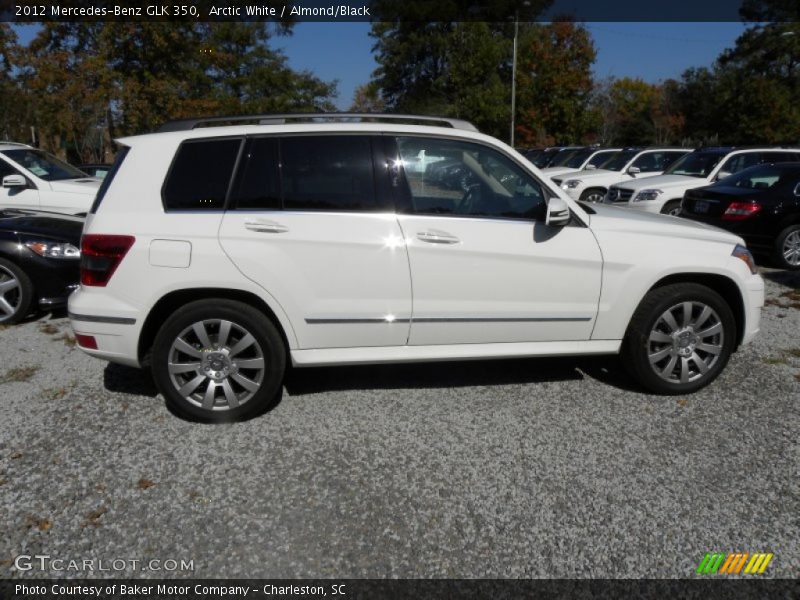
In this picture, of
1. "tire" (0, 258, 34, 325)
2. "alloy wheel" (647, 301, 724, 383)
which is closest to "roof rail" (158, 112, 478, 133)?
"alloy wheel" (647, 301, 724, 383)

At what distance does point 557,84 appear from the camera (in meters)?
34.2

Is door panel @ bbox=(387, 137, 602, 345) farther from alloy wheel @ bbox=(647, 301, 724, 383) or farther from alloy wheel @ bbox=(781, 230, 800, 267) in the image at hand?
alloy wheel @ bbox=(781, 230, 800, 267)

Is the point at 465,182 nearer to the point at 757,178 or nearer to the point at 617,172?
the point at 757,178

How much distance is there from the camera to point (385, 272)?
155 inches

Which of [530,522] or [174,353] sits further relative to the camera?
[174,353]

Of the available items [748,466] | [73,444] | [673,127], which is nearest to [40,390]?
[73,444]

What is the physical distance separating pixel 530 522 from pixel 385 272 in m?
1.66

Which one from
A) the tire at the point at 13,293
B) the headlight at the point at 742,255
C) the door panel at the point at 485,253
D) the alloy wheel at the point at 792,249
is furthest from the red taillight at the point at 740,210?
the tire at the point at 13,293

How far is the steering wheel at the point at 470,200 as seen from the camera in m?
4.10

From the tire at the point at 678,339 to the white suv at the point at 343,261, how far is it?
0.8 inches

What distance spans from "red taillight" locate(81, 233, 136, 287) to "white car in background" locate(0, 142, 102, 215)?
5.54 metres

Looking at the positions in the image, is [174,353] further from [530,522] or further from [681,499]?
[681,499]

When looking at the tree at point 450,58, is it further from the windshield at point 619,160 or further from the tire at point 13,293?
the tire at point 13,293

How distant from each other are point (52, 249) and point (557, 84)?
32.3 meters
